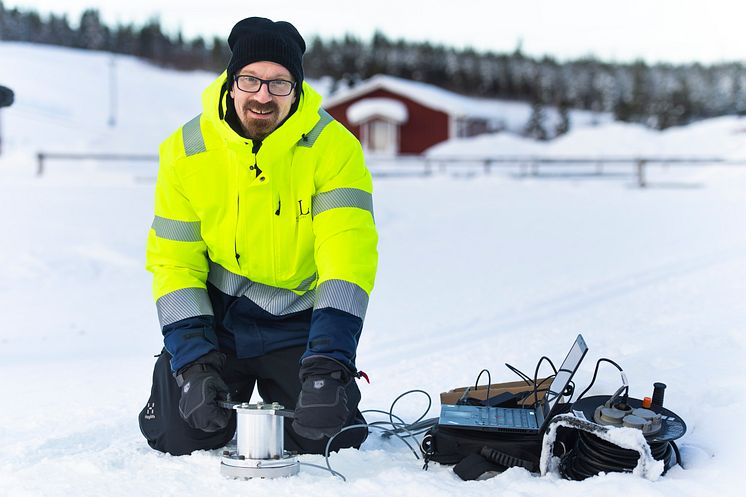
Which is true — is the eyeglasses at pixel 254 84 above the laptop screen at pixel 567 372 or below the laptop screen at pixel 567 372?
above

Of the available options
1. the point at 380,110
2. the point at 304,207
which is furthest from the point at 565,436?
A: the point at 380,110

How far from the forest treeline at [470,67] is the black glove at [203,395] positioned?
53.0 metres

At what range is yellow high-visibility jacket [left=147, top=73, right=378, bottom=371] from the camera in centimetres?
252

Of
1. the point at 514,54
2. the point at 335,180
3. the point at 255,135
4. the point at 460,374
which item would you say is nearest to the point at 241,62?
the point at 255,135

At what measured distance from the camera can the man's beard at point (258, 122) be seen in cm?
250

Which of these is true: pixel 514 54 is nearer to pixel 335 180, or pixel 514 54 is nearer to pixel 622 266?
pixel 622 266

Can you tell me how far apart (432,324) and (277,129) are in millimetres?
3000

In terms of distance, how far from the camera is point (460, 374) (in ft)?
12.5

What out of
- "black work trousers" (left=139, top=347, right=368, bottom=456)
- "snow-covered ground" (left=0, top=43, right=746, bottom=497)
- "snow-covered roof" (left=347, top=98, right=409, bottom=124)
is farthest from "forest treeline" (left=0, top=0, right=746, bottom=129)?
"black work trousers" (left=139, top=347, right=368, bottom=456)

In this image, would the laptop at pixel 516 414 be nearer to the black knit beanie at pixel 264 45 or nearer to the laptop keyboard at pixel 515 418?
the laptop keyboard at pixel 515 418

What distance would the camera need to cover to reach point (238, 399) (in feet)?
9.74

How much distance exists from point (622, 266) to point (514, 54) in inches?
2690

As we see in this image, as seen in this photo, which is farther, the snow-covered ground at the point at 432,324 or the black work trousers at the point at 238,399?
the black work trousers at the point at 238,399

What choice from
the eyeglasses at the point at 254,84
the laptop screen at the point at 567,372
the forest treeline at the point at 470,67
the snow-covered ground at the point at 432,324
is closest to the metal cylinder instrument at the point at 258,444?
the snow-covered ground at the point at 432,324
